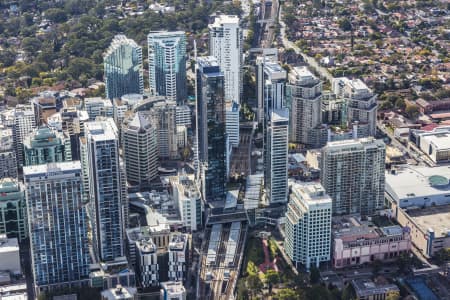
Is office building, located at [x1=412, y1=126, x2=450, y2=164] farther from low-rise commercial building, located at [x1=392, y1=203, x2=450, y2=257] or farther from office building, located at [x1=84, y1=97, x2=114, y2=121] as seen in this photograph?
office building, located at [x1=84, y1=97, x2=114, y2=121]

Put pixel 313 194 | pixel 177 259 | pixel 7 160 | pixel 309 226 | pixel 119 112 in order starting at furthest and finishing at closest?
pixel 119 112, pixel 7 160, pixel 313 194, pixel 309 226, pixel 177 259

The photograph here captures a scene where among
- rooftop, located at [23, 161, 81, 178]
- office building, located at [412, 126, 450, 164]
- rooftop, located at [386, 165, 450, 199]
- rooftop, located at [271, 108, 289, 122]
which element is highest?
rooftop, located at [271, 108, 289, 122]

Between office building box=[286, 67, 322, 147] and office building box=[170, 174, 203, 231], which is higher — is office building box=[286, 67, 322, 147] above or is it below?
above

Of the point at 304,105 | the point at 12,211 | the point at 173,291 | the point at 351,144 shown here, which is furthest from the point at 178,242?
the point at 304,105

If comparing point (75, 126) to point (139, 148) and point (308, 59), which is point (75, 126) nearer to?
point (139, 148)

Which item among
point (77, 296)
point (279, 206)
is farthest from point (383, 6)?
point (77, 296)

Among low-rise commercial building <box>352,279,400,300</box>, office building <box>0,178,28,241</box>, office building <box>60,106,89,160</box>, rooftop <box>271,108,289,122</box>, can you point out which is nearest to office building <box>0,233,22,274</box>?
office building <box>0,178,28,241</box>

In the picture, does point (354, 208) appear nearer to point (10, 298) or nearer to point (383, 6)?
point (10, 298)
